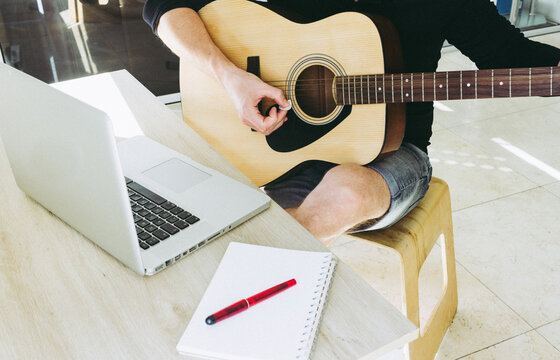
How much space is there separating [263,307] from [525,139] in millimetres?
2253

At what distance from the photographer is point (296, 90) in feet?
4.43

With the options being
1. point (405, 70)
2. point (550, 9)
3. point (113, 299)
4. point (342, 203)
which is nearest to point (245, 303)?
point (113, 299)

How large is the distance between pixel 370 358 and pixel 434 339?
35.5 inches

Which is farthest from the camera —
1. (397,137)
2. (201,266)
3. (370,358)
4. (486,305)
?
(486,305)

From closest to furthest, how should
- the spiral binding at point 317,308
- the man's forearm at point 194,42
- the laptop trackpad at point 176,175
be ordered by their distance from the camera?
the spiral binding at point 317,308, the laptop trackpad at point 176,175, the man's forearm at point 194,42

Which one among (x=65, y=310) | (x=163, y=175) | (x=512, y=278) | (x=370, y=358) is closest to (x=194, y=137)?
(x=163, y=175)

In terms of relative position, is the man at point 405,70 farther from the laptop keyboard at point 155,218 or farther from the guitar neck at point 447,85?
the laptop keyboard at point 155,218

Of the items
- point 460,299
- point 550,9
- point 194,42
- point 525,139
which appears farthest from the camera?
point 550,9

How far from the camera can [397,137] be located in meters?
1.28

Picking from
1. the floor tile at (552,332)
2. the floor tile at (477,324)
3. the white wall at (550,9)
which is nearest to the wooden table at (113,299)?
the floor tile at (477,324)

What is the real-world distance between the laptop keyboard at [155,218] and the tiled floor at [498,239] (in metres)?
0.96

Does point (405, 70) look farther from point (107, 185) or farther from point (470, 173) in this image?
point (470, 173)

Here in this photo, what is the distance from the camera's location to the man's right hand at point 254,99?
1309mm

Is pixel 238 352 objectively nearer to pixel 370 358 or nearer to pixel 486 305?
pixel 370 358
